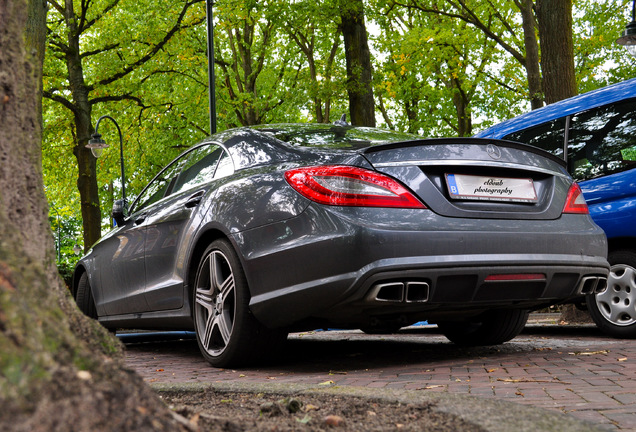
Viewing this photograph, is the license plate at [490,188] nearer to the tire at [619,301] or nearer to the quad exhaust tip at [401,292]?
the quad exhaust tip at [401,292]

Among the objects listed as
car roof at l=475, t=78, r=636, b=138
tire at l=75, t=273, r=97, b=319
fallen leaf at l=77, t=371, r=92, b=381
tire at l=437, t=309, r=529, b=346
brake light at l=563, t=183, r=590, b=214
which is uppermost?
car roof at l=475, t=78, r=636, b=138

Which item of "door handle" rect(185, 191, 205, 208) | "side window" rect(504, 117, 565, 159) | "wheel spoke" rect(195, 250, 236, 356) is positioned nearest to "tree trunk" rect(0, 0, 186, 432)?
"wheel spoke" rect(195, 250, 236, 356)

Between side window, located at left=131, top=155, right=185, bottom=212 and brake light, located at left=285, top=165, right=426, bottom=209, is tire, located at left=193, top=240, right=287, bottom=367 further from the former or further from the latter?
side window, located at left=131, top=155, right=185, bottom=212

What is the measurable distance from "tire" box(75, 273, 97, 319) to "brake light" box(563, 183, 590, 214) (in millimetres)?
4465

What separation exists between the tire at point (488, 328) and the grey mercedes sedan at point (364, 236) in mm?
514

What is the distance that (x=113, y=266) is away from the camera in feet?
21.3

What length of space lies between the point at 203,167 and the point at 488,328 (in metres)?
2.47

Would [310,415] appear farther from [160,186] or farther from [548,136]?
[548,136]

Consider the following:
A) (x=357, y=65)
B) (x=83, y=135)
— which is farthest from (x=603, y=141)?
(x=83, y=135)

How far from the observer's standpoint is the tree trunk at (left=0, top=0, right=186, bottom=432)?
4.56ft

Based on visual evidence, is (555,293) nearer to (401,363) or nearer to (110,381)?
(401,363)

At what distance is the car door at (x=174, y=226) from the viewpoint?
5309 millimetres

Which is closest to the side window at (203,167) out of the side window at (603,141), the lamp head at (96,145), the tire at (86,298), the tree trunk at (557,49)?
the tire at (86,298)

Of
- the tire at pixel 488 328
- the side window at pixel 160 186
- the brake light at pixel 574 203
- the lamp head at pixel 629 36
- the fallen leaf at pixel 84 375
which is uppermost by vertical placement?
the lamp head at pixel 629 36
